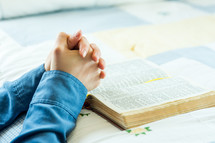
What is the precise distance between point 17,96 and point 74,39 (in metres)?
0.18

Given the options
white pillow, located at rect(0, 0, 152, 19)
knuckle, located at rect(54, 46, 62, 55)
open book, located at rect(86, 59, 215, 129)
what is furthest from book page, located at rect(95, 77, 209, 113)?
white pillow, located at rect(0, 0, 152, 19)

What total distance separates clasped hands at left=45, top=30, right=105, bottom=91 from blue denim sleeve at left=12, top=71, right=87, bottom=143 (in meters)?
0.02

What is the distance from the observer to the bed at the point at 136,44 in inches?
20.6

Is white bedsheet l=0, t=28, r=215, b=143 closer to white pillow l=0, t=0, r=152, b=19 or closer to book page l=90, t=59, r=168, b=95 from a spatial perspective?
book page l=90, t=59, r=168, b=95

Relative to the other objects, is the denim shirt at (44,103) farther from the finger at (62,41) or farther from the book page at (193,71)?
the book page at (193,71)

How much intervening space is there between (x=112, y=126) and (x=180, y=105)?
0.15 metres

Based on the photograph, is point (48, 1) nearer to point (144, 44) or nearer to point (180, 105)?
point (144, 44)

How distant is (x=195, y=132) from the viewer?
0.52m

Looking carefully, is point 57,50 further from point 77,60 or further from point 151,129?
point 151,129

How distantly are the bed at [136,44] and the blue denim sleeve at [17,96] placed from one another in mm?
21

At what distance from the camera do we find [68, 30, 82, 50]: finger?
2.02 feet

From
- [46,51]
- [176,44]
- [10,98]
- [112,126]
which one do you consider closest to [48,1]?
[46,51]

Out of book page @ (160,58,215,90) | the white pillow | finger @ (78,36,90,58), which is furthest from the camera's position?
the white pillow

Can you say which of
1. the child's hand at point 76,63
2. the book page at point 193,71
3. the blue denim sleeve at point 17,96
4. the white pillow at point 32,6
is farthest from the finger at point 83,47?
the white pillow at point 32,6
